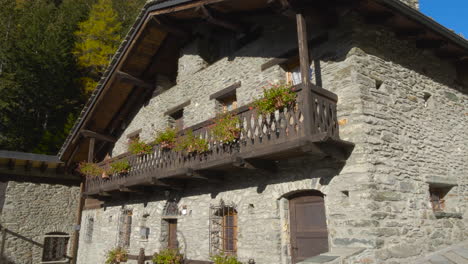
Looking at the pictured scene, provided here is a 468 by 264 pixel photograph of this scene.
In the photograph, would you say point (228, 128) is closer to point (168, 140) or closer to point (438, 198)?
point (168, 140)

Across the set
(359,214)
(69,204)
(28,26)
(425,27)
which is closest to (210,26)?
(425,27)

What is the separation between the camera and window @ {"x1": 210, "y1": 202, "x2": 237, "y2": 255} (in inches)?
309

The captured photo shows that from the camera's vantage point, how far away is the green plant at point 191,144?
296 inches

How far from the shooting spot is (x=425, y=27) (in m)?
6.90

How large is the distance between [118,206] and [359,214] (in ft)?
29.8

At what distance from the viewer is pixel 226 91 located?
29.0ft

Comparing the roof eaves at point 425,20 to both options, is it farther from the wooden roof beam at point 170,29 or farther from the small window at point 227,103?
the wooden roof beam at point 170,29

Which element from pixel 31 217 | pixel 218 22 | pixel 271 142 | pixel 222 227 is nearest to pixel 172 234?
pixel 222 227

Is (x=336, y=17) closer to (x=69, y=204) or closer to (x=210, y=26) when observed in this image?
(x=210, y=26)

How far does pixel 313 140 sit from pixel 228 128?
6.45 ft

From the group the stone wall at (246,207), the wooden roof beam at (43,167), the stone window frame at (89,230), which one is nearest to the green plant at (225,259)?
the stone wall at (246,207)

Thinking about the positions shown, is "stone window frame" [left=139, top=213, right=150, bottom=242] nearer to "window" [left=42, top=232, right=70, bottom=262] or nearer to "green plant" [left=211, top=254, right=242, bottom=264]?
"green plant" [left=211, top=254, right=242, bottom=264]

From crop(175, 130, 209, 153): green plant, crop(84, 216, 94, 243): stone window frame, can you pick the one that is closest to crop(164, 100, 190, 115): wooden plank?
crop(175, 130, 209, 153): green plant

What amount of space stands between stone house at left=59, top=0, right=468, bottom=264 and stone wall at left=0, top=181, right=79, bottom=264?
544cm
